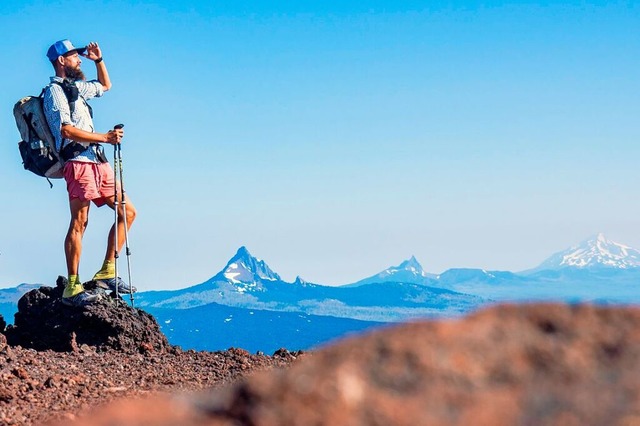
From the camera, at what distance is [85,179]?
11.3 metres

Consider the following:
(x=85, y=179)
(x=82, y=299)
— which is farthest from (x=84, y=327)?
(x=85, y=179)

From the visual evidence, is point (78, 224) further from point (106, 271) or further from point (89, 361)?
point (89, 361)

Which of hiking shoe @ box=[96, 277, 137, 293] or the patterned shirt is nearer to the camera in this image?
the patterned shirt

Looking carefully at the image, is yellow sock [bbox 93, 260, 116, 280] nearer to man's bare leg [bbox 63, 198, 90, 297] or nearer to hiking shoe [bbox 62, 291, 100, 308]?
hiking shoe [bbox 62, 291, 100, 308]

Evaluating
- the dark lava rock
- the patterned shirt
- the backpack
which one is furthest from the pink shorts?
the dark lava rock

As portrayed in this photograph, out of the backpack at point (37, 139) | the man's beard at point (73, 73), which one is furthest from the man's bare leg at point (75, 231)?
the man's beard at point (73, 73)

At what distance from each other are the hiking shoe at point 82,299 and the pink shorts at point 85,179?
146 centimetres

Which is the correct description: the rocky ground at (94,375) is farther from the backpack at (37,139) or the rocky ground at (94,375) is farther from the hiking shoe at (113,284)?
the backpack at (37,139)

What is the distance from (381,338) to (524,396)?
1.38 feet

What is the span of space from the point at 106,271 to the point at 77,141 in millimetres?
2283

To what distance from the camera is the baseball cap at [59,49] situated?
11648 millimetres

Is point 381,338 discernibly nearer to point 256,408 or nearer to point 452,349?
point 452,349

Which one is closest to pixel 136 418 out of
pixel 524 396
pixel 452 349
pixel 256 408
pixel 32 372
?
pixel 256 408

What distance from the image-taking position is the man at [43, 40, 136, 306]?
11.2 metres
